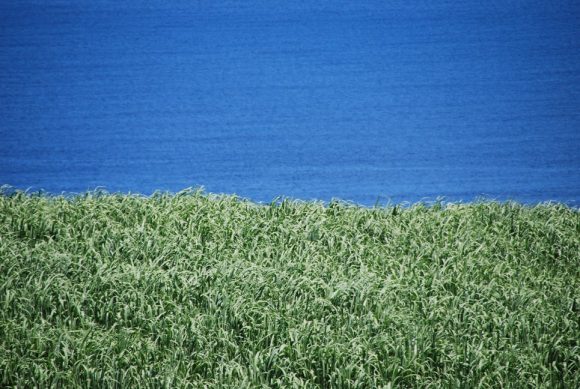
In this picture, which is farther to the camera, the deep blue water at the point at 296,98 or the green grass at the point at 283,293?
the deep blue water at the point at 296,98

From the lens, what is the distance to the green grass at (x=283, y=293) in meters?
3.78

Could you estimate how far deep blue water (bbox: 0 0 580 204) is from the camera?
6.73m

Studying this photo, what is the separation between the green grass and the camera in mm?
3783

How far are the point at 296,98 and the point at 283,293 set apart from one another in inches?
157

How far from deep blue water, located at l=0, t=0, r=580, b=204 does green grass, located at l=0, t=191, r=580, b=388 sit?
1052 millimetres

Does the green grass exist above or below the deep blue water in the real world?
below

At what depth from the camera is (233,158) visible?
699 cm

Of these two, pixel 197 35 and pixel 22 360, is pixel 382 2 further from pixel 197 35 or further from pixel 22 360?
A: pixel 22 360

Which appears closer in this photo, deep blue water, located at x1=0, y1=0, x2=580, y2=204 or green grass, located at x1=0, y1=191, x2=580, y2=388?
→ green grass, located at x1=0, y1=191, x2=580, y2=388

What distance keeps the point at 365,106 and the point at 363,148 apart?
0.88 metres

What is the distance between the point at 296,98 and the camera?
26.6 ft

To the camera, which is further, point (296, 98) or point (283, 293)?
point (296, 98)

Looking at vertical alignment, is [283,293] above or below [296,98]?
below

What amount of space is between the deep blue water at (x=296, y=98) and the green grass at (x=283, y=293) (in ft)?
3.45
